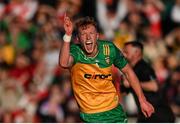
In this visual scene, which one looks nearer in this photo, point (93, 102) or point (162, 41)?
point (93, 102)

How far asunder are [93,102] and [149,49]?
6777 mm

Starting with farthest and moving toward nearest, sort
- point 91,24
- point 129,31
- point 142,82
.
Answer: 1. point 129,31
2. point 142,82
3. point 91,24

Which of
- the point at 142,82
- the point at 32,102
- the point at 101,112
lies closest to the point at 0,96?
the point at 32,102

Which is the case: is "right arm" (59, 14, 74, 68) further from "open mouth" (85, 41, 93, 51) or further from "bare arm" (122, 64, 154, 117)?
"bare arm" (122, 64, 154, 117)

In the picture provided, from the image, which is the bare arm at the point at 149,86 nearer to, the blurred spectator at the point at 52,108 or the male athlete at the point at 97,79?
the male athlete at the point at 97,79

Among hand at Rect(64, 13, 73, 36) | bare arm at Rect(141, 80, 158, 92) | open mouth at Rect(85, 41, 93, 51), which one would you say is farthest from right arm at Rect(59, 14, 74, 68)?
bare arm at Rect(141, 80, 158, 92)

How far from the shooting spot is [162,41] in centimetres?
1469

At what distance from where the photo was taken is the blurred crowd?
1378 cm

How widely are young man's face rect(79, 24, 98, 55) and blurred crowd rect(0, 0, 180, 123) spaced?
6046 mm

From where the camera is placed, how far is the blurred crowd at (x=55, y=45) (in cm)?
1378

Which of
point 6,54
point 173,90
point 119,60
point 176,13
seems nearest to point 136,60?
point 119,60

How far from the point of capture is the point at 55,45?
47.9 ft

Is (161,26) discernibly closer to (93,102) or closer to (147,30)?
(147,30)

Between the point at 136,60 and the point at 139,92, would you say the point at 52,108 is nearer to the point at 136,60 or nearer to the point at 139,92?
the point at 136,60
